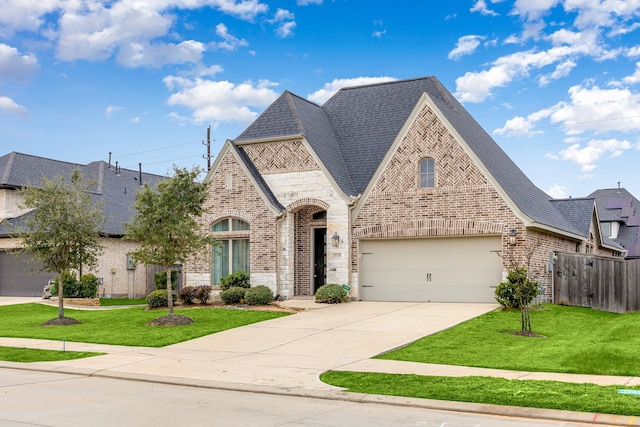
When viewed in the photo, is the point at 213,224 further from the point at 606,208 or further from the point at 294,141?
the point at 606,208

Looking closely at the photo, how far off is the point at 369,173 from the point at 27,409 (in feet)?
61.3

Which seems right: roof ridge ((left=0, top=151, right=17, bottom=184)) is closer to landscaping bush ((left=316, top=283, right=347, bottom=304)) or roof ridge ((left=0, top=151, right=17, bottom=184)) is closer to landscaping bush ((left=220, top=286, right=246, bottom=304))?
landscaping bush ((left=220, top=286, right=246, bottom=304))

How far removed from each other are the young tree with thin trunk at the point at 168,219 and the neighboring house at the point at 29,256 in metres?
12.0

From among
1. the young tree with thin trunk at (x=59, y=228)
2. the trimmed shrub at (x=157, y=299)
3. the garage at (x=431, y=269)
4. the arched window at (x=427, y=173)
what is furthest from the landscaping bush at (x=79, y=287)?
the arched window at (x=427, y=173)

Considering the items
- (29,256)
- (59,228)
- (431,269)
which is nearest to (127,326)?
(59,228)

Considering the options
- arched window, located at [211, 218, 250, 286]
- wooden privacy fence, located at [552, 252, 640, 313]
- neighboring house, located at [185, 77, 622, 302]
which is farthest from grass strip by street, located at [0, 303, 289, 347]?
wooden privacy fence, located at [552, 252, 640, 313]

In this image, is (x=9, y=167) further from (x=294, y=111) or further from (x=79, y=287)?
(x=294, y=111)

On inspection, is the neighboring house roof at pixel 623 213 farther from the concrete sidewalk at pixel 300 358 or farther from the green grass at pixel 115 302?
the green grass at pixel 115 302

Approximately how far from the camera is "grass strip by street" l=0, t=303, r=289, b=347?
18328mm

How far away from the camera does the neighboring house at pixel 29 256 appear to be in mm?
34094

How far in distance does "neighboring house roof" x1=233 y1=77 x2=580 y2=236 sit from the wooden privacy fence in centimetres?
163

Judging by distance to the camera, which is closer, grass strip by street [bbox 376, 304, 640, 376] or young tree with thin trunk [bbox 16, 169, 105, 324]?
grass strip by street [bbox 376, 304, 640, 376]

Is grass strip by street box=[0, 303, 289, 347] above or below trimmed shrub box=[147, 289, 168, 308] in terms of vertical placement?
below

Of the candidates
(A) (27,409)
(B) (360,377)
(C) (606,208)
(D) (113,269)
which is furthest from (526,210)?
(C) (606,208)
